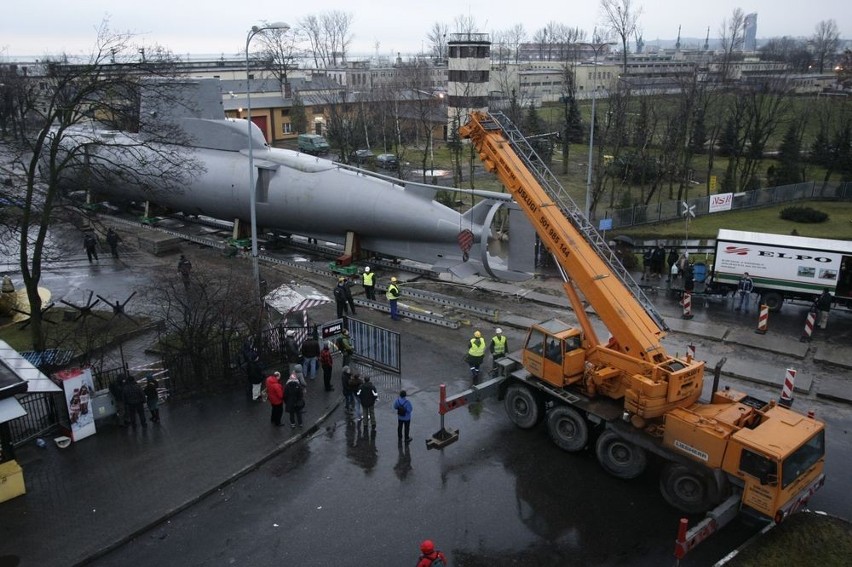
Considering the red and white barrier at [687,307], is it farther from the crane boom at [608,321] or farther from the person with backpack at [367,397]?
the person with backpack at [367,397]

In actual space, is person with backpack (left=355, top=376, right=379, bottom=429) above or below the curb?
above

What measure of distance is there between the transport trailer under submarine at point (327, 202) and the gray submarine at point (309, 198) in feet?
0.13

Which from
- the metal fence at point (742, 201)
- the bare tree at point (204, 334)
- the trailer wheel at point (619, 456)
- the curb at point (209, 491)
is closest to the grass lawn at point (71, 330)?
the bare tree at point (204, 334)

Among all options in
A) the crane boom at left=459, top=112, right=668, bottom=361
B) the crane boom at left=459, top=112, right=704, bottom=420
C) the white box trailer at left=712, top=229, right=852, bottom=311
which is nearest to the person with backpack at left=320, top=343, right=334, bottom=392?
the crane boom at left=459, top=112, right=704, bottom=420

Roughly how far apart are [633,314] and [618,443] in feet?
8.22

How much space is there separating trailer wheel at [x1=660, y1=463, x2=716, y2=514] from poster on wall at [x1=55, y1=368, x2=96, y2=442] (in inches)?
454

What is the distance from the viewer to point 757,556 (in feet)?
34.7

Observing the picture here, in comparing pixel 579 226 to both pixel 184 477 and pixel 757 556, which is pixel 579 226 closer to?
pixel 757 556

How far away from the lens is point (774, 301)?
22406 mm

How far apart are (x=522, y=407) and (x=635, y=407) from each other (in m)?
3.00

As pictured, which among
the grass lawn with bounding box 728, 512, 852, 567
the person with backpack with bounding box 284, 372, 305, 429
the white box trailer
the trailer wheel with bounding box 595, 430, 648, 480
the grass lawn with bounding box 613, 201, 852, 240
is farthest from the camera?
the grass lawn with bounding box 613, 201, 852, 240

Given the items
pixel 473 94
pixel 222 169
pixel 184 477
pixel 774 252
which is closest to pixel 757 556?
pixel 184 477

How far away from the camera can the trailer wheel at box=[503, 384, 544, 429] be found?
1437 cm

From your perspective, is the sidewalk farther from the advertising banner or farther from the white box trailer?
the advertising banner
